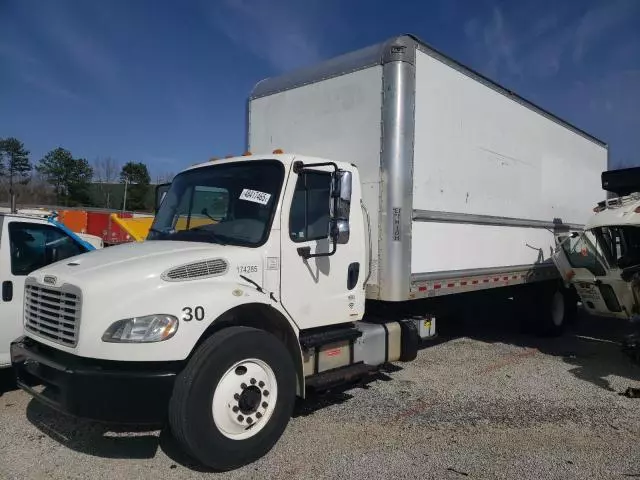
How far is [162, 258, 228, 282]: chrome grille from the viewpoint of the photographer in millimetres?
3811

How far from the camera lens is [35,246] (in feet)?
18.6

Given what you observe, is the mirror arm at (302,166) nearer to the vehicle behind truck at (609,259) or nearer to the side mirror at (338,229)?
the side mirror at (338,229)

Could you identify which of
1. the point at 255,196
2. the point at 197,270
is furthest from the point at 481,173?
the point at 197,270

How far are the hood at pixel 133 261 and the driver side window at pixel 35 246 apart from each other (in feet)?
Answer: 4.92

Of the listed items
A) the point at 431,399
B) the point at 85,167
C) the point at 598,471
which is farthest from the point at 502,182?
the point at 85,167

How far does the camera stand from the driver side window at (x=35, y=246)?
5418 mm

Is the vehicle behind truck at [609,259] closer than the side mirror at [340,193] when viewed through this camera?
No

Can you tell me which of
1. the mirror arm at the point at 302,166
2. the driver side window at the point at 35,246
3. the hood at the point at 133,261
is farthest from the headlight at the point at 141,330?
the driver side window at the point at 35,246

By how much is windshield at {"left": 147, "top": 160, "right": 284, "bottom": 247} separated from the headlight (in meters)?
1.02

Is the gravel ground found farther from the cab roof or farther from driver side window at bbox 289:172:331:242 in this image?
the cab roof

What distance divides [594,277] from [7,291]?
296 inches

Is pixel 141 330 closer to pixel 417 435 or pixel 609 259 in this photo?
pixel 417 435

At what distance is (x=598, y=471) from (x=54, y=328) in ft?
14.0

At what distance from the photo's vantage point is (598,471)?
4008 millimetres
